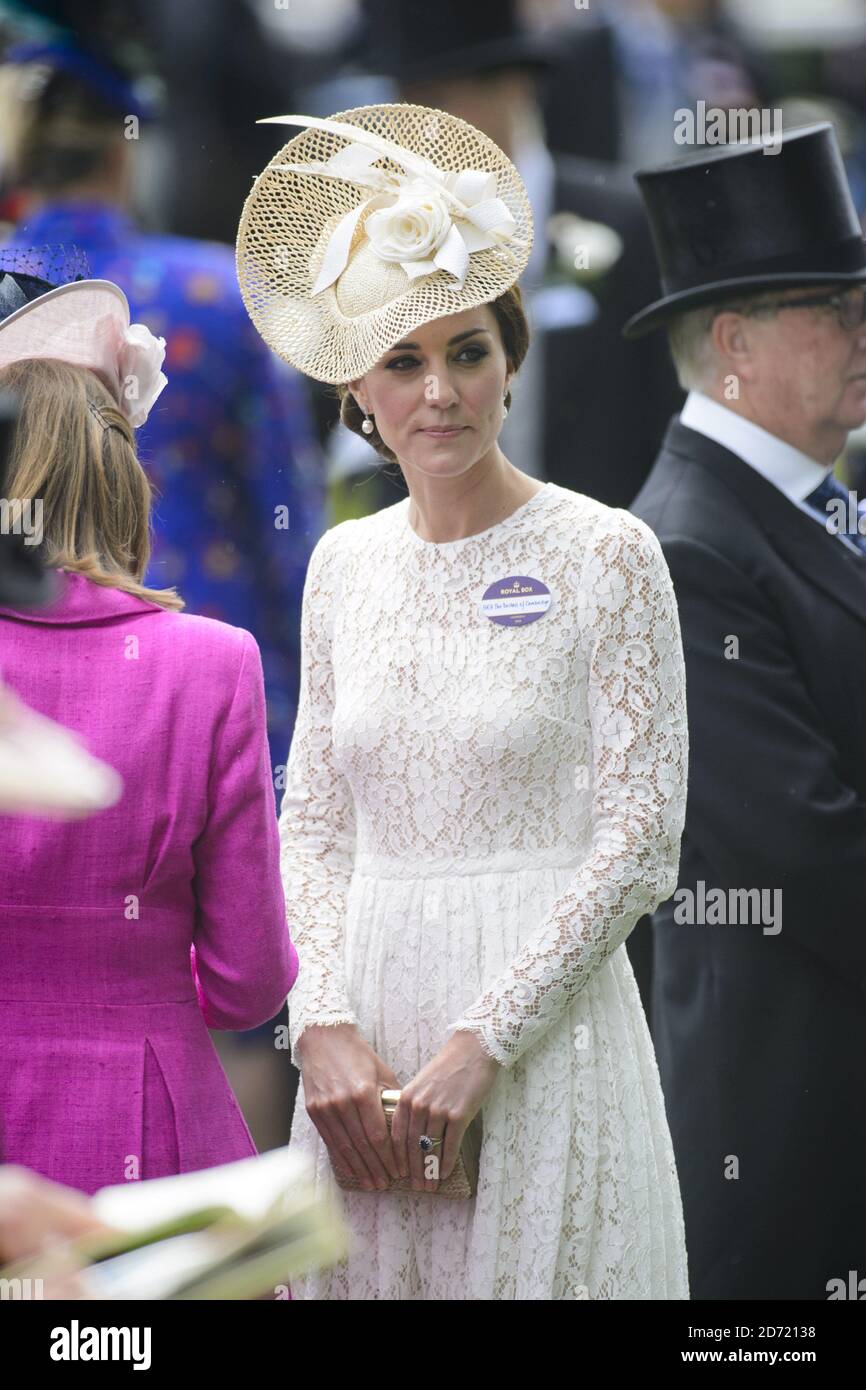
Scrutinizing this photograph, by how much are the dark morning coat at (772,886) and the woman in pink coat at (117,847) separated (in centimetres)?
99

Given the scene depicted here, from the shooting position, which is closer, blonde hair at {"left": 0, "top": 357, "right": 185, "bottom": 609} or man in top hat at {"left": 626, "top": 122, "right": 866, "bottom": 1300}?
blonde hair at {"left": 0, "top": 357, "right": 185, "bottom": 609}

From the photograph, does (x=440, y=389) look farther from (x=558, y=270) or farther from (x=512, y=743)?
(x=558, y=270)

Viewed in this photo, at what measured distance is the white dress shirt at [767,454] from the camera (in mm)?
3156

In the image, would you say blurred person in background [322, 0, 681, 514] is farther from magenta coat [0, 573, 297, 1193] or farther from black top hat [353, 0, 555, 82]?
magenta coat [0, 573, 297, 1193]

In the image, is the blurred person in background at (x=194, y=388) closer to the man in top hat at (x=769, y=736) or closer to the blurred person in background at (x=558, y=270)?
the man in top hat at (x=769, y=736)

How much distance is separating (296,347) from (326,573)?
0.99 ft

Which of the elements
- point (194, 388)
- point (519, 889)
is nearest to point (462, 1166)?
point (519, 889)

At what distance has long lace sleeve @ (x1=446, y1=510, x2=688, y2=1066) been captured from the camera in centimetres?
239

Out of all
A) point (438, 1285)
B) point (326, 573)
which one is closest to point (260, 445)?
point (326, 573)

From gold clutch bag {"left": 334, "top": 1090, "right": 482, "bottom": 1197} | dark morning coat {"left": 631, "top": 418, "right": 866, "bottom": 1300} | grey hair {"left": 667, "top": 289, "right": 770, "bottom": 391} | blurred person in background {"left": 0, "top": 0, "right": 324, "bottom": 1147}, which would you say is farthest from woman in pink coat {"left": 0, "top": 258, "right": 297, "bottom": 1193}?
grey hair {"left": 667, "top": 289, "right": 770, "bottom": 391}

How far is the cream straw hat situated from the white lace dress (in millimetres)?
285

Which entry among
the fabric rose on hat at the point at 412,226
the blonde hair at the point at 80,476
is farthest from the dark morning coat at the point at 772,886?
the blonde hair at the point at 80,476
